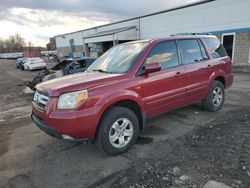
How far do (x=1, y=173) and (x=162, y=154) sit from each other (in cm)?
261

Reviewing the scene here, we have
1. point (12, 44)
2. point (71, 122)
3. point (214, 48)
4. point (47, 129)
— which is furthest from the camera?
point (12, 44)

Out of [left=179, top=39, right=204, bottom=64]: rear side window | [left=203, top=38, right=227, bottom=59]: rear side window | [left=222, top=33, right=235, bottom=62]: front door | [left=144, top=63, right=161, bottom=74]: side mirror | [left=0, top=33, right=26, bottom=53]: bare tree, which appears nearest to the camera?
[left=144, top=63, right=161, bottom=74]: side mirror

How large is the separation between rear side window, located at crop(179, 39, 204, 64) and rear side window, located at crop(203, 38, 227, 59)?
42 centimetres

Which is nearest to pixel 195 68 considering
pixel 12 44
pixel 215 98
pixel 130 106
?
pixel 215 98

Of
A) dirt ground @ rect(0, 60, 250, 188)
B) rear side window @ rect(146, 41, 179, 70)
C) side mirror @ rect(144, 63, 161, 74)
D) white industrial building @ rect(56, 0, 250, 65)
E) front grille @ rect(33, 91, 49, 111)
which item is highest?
white industrial building @ rect(56, 0, 250, 65)

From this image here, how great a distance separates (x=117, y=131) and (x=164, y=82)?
136 centimetres

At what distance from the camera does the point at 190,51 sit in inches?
190

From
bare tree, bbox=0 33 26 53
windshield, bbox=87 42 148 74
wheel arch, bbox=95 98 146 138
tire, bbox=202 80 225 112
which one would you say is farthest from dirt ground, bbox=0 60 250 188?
bare tree, bbox=0 33 26 53

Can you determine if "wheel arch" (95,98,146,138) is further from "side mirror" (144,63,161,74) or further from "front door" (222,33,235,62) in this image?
"front door" (222,33,235,62)

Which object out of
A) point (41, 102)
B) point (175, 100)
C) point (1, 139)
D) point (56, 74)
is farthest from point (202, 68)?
point (56, 74)

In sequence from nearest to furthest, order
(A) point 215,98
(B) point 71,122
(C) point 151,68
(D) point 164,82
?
(B) point 71,122, (C) point 151,68, (D) point 164,82, (A) point 215,98

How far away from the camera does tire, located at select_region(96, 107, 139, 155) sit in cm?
340

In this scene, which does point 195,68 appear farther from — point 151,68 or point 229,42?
point 229,42

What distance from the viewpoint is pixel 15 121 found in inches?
245
